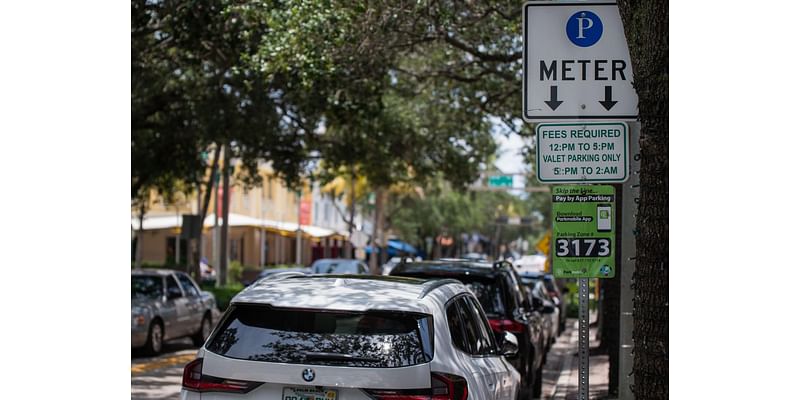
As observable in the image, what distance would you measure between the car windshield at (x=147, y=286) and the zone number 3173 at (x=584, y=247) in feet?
43.8

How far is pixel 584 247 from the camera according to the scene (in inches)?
287

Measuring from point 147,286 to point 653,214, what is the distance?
14727mm

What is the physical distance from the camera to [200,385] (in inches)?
247

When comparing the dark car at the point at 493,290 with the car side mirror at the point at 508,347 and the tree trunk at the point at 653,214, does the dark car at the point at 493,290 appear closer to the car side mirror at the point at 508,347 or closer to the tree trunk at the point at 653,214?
the car side mirror at the point at 508,347

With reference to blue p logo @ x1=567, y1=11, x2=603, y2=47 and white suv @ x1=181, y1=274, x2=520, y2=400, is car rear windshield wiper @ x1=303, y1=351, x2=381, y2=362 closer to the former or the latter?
white suv @ x1=181, y1=274, x2=520, y2=400

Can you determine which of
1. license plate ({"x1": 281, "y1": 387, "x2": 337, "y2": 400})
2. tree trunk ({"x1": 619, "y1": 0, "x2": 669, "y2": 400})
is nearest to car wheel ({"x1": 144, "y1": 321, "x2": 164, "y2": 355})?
license plate ({"x1": 281, "y1": 387, "x2": 337, "y2": 400})

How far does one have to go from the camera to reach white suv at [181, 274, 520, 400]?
6090 mm

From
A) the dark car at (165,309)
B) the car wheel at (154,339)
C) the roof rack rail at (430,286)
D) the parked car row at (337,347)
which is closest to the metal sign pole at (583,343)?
the parked car row at (337,347)

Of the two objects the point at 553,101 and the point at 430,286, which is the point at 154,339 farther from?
the point at 553,101

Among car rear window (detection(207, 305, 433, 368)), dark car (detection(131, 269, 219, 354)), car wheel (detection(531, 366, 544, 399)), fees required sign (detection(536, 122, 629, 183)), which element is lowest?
car wheel (detection(531, 366, 544, 399))

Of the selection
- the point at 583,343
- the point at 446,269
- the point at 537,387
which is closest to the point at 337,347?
the point at 583,343

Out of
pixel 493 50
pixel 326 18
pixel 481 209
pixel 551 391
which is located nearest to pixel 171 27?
pixel 326 18

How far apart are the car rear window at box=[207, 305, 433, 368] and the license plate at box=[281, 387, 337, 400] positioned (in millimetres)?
157

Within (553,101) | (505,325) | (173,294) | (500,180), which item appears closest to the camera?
(553,101)
